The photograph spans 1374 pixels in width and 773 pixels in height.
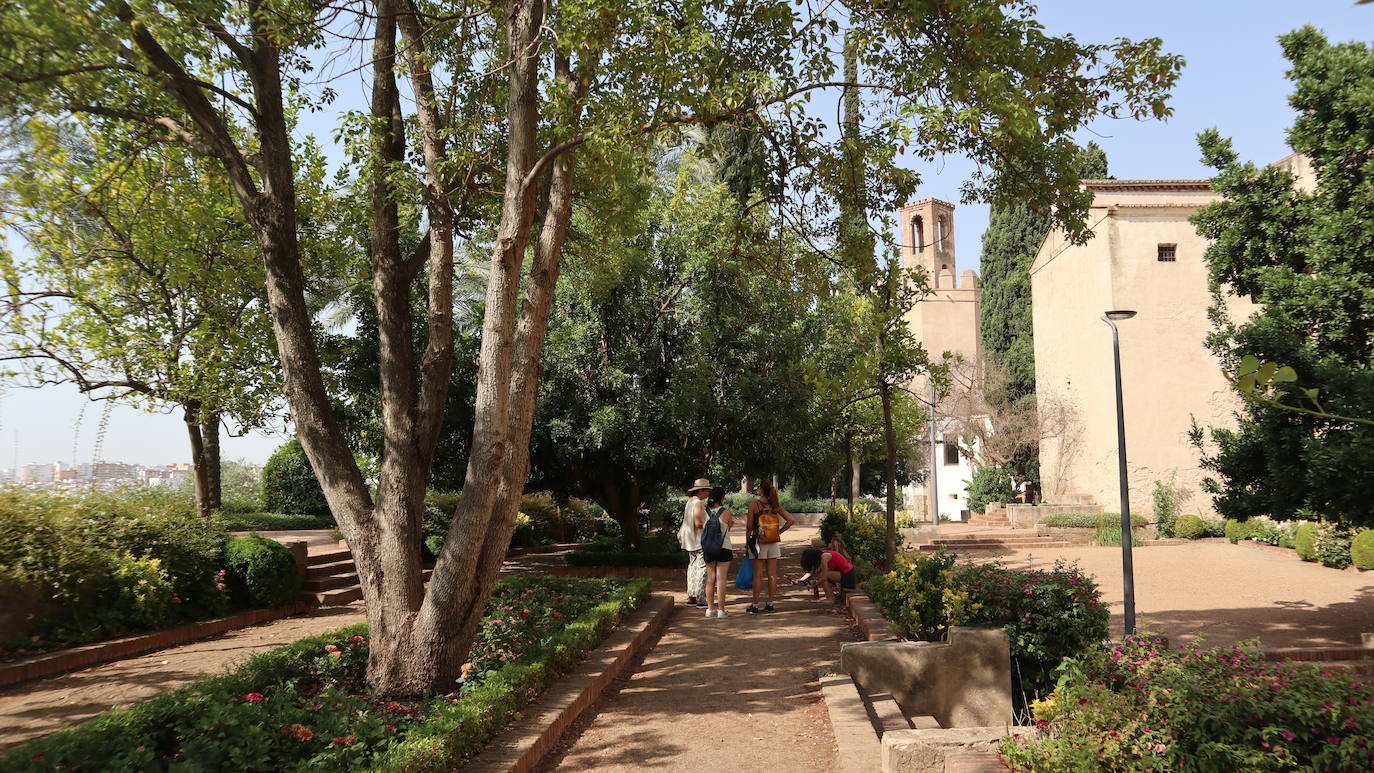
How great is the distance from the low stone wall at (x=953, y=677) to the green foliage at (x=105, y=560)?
26.2ft

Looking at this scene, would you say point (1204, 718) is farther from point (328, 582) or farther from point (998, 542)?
point (998, 542)

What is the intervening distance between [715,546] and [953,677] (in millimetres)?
4273

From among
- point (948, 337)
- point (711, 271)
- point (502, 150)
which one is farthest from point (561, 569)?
point (948, 337)

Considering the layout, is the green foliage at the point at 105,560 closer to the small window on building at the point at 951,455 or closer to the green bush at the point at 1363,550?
the green bush at the point at 1363,550

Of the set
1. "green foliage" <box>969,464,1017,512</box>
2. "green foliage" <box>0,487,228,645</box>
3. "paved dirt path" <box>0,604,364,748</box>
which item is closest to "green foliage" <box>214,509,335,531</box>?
"green foliage" <box>0,487,228,645</box>

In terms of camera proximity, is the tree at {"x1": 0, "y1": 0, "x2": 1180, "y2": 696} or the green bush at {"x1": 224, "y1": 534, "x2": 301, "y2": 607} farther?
the green bush at {"x1": 224, "y1": 534, "x2": 301, "y2": 607}

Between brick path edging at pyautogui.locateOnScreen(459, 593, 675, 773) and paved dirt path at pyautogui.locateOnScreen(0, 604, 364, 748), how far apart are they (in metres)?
2.34

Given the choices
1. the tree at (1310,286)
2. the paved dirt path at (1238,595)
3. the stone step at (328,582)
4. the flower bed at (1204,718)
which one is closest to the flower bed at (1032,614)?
the paved dirt path at (1238,595)

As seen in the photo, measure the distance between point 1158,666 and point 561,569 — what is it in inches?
500

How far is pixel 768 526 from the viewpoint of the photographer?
11438 millimetres

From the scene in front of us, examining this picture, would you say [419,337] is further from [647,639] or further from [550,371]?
[647,639]

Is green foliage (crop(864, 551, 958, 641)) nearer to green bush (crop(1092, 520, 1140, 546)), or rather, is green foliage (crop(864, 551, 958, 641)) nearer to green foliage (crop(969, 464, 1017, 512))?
green bush (crop(1092, 520, 1140, 546))

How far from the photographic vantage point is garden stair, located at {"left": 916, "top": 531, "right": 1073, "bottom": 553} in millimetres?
24031

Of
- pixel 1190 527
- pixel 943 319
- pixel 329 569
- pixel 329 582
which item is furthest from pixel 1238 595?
pixel 943 319
